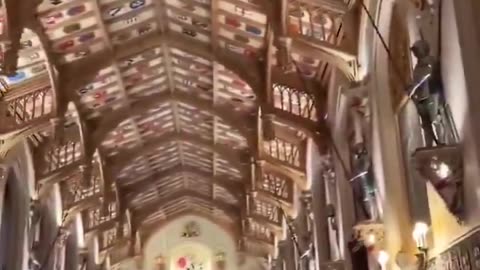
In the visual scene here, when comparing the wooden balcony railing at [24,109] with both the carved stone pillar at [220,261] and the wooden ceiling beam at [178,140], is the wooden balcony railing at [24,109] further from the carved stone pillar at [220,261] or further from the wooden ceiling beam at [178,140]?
the carved stone pillar at [220,261]

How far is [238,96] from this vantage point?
17.8 m

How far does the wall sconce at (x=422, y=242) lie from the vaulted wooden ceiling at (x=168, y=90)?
348 cm

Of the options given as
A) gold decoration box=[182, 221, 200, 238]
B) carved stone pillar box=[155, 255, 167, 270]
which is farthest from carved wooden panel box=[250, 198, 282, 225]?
carved stone pillar box=[155, 255, 167, 270]

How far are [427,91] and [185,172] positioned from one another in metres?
18.2

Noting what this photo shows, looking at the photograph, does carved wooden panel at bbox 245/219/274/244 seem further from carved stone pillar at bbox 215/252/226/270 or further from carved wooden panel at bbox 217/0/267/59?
carved wooden panel at bbox 217/0/267/59

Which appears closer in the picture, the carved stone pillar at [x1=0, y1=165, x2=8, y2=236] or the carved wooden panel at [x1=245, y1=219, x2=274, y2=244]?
the carved stone pillar at [x1=0, y1=165, x2=8, y2=236]

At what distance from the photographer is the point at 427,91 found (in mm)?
7590

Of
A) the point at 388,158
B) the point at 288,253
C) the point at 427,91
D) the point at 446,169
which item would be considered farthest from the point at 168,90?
the point at 446,169

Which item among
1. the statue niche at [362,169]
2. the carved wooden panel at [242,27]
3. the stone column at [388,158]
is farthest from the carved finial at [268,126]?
the stone column at [388,158]

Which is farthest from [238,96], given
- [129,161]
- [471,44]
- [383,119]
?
[471,44]

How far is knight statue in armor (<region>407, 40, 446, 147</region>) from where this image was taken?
7.44 m

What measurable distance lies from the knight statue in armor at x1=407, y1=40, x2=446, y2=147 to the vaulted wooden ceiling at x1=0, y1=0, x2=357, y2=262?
4072 mm

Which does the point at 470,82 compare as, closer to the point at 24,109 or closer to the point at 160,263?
the point at 24,109

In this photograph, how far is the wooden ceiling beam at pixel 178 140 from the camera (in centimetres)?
2102
